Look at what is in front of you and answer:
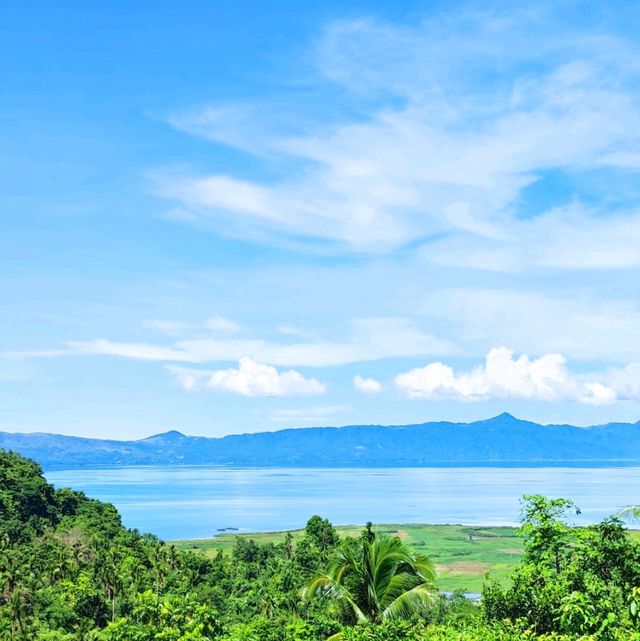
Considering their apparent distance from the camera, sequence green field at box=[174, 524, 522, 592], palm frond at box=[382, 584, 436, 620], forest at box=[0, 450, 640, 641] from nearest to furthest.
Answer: forest at box=[0, 450, 640, 641], palm frond at box=[382, 584, 436, 620], green field at box=[174, 524, 522, 592]

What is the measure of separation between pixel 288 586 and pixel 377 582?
109 ft

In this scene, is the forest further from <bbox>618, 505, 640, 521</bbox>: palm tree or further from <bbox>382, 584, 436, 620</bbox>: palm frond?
<bbox>618, 505, 640, 521</bbox>: palm tree

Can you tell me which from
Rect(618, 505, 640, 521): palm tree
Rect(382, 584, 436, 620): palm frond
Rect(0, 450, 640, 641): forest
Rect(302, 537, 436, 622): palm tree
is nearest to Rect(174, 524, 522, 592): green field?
Rect(0, 450, 640, 641): forest

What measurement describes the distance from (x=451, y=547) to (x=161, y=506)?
342 feet

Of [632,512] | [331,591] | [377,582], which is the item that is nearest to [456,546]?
[377,582]

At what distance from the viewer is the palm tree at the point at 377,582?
55.5 feet

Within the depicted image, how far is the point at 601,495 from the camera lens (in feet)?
581

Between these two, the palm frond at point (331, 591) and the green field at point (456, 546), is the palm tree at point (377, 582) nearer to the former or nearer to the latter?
the palm frond at point (331, 591)

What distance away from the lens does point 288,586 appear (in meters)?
48.6

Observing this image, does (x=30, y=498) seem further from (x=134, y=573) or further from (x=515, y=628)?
(x=515, y=628)

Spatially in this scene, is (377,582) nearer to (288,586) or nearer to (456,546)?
(288,586)

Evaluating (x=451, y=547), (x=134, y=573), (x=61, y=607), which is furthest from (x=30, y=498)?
(x=451, y=547)

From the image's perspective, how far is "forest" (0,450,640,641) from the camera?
1639cm

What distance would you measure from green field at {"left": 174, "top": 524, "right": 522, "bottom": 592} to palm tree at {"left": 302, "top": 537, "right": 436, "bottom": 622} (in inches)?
2475
